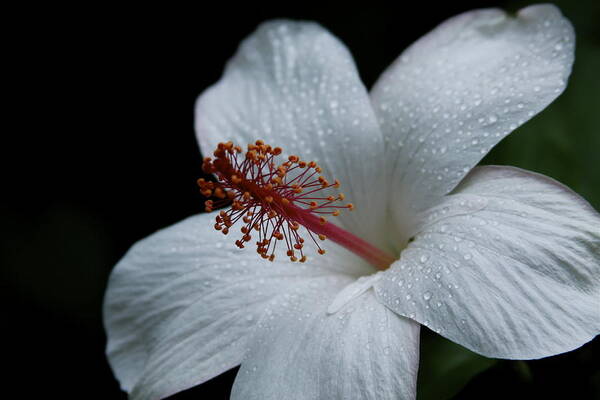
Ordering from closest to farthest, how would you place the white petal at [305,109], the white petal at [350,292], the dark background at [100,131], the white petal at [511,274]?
the white petal at [511,274] < the white petal at [350,292] < the white petal at [305,109] < the dark background at [100,131]

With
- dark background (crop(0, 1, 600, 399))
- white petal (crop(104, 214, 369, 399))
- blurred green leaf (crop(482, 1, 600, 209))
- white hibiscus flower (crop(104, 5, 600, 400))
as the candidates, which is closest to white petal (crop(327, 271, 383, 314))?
white hibiscus flower (crop(104, 5, 600, 400))

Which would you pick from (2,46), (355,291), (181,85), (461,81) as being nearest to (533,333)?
(355,291)

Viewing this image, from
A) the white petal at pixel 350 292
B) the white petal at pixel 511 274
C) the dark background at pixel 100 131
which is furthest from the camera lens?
the dark background at pixel 100 131

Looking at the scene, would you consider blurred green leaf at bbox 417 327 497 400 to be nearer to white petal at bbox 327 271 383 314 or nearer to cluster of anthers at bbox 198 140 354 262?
white petal at bbox 327 271 383 314

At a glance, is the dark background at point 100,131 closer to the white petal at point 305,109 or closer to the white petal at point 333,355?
the white petal at point 305,109

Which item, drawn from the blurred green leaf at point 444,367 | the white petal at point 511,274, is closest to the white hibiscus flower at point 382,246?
the white petal at point 511,274

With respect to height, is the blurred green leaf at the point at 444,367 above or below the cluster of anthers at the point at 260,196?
below
